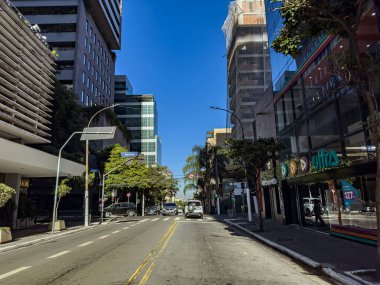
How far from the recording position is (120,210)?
44.9 m

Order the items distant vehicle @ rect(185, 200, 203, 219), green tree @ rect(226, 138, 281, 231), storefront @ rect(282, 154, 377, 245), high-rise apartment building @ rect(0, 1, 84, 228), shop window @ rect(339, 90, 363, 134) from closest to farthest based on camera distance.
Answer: storefront @ rect(282, 154, 377, 245), shop window @ rect(339, 90, 363, 134), green tree @ rect(226, 138, 281, 231), high-rise apartment building @ rect(0, 1, 84, 228), distant vehicle @ rect(185, 200, 203, 219)

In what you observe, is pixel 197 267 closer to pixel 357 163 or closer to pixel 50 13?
pixel 357 163

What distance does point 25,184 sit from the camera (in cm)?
3269

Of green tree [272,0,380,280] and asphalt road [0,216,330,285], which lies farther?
green tree [272,0,380,280]

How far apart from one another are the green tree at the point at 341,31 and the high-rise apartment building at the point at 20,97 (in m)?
17.6

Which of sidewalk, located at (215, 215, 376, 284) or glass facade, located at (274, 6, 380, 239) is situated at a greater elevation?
glass facade, located at (274, 6, 380, 239)

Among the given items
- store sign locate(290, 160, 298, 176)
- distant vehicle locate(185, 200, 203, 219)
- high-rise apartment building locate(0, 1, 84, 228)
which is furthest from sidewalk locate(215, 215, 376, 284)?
distant vehicle locate(185, 200, 203, 219)

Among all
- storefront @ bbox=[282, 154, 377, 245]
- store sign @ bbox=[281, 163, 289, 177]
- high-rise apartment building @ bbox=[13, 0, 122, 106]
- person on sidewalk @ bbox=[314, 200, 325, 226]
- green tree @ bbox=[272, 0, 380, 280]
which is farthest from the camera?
high-rise apartment building @ bbox=[13, 0, 122, 106]

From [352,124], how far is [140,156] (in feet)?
88.9

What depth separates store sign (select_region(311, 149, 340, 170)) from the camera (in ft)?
49.9

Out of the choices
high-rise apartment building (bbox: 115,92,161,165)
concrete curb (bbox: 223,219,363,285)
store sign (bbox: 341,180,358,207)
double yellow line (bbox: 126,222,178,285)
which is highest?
high-rise apartment building (bbox: 115,92,161,165)

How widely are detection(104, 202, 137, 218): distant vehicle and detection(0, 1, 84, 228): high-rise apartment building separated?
14960 millimetres

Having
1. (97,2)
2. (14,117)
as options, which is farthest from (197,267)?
(97,2)

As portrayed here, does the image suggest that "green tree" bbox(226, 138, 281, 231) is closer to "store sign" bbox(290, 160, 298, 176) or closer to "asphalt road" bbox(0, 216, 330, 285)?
"store sign" bbox(290, 160, 298, 176)
